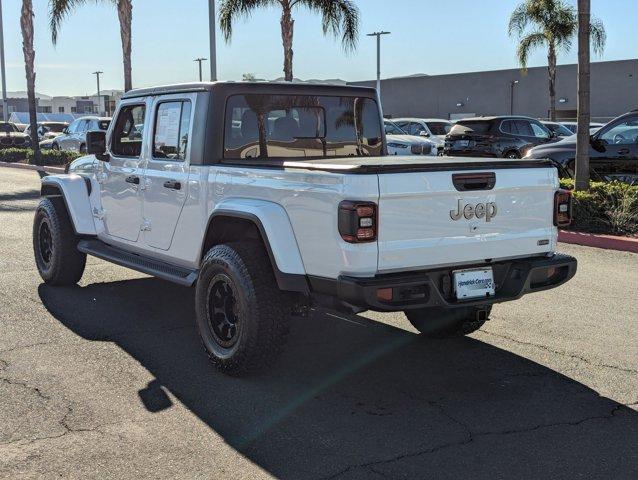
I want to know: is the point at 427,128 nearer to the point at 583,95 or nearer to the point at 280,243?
the point at 583,95

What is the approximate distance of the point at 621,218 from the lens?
10.4m

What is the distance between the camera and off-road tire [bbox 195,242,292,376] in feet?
15.1

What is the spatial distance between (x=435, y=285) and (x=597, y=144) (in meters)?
9.87

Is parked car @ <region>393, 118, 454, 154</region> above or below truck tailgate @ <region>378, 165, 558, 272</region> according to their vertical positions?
above

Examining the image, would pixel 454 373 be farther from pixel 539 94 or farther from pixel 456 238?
pixel 539 94

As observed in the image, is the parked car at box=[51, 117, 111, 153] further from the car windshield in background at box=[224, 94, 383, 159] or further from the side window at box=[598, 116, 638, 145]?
the car windshield in background at box=[224, 94, 383, 159]

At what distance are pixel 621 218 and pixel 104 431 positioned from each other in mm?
8289

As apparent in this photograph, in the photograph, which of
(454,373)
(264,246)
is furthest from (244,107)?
(454,373)

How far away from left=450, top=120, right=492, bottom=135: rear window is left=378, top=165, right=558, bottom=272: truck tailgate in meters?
15.8

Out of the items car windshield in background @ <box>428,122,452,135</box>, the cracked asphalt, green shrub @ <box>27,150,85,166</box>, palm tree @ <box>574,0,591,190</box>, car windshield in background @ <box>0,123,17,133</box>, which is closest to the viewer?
the cracked asphalt

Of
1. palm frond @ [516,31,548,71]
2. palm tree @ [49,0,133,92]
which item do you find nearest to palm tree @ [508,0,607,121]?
palm frond @ [516,31,548,71]

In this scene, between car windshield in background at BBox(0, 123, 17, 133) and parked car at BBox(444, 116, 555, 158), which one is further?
car windshield in background at BBox(0, 123, 17, 133)

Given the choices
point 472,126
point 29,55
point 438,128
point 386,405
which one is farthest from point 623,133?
point 29,55

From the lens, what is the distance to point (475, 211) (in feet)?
14.9
